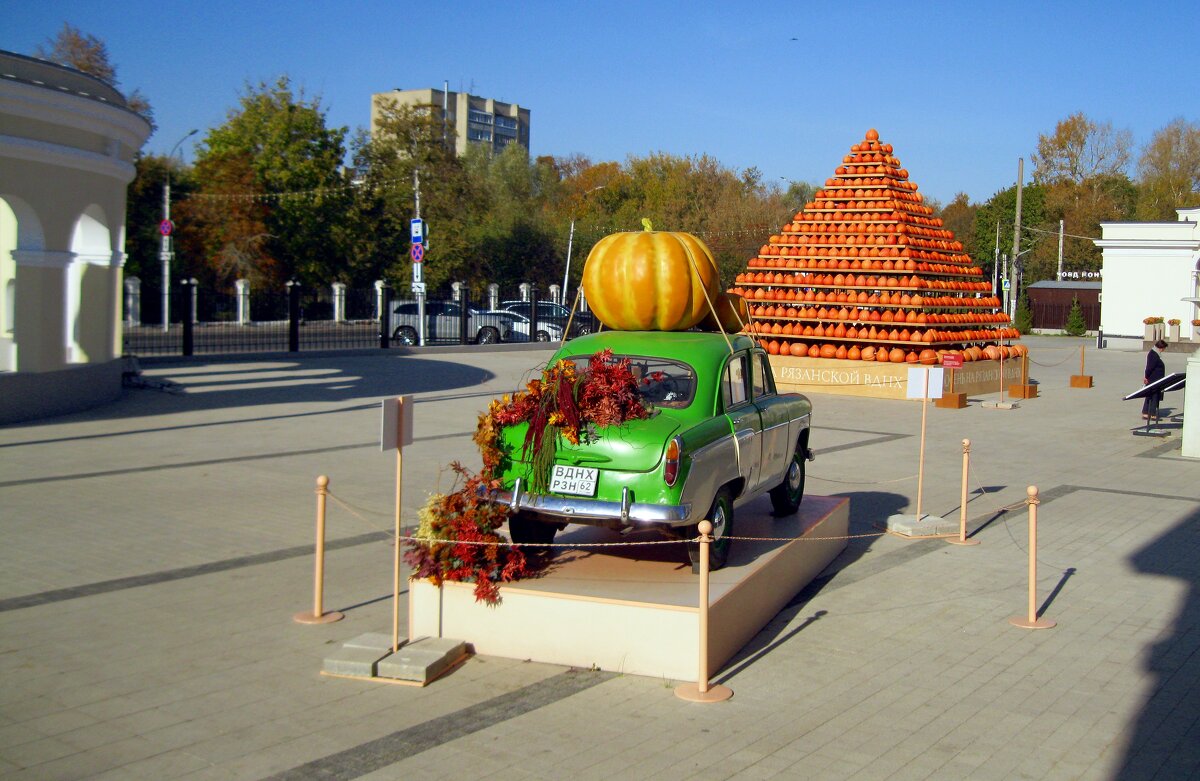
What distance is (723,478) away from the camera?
8344 millimetres

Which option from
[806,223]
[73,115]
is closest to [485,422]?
[73,115]

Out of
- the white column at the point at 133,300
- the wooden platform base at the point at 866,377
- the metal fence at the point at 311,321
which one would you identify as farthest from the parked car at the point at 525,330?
the wooden platform base at the point at 866,377

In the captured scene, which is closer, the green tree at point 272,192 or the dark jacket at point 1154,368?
the dark jacket at point 1154,368

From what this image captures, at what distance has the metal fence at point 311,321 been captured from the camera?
3284 cm

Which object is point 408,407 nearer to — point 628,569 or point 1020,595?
point 628,569

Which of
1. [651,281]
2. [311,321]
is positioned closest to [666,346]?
[651,281]

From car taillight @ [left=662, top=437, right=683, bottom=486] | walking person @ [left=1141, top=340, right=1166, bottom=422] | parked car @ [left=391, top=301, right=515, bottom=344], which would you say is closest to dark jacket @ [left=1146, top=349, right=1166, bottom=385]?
walking person @ [left=1141, top=340, right=1166, bottom=422]

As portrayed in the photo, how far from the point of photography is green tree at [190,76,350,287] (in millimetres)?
50688

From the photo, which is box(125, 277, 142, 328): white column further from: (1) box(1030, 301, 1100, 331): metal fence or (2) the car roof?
(1) box(1030, 301, 1100, 331): metal fence

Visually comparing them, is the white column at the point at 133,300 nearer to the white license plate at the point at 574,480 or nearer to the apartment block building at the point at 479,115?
the white license plate at the point at 574,480

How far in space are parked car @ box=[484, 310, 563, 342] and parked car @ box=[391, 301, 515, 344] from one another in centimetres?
10

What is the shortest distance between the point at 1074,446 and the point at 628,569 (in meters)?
12.5

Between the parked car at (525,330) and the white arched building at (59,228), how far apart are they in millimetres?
22556

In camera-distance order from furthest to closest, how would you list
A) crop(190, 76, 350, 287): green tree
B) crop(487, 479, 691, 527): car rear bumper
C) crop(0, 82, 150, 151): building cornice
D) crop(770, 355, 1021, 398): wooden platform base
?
1. crop(190, 76, 350, 287): green tree
2. crop(770, 355, 1021, 398): wooden platform base
3. crop(0, 82, 150, 151): building cornice
4. crop(487, 479, 691, 527): car rear bumper
